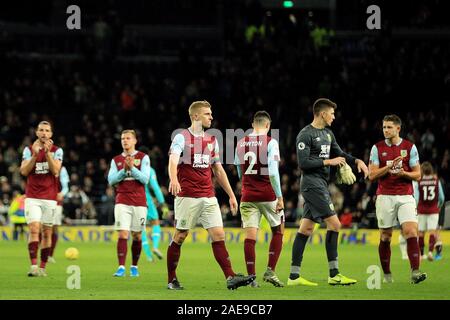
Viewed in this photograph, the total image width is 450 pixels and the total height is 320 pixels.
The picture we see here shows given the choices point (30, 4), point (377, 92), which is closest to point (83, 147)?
point (30, 4)

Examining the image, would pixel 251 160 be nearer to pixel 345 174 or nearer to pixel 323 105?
pixel 323 105

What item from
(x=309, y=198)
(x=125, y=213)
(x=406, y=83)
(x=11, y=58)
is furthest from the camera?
(x=11, y=58)

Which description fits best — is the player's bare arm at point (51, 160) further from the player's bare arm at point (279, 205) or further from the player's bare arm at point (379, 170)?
the player's bare arm at point (379, 170)

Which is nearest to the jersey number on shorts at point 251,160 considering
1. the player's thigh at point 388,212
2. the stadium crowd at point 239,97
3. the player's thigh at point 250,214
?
the player's thigh at point 250,214

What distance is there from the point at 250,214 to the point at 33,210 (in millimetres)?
3926

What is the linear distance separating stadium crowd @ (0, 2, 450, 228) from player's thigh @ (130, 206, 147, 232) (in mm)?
13522

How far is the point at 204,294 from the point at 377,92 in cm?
2094

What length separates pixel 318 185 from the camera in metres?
14.1

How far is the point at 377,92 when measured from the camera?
32.6 metres

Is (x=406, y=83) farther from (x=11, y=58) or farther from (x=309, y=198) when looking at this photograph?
(x=309, y=198)

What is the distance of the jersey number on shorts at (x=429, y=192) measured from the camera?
70.3 ft

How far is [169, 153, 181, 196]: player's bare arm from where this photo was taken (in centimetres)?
1255

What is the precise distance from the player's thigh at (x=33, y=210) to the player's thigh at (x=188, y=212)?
383 centimetres

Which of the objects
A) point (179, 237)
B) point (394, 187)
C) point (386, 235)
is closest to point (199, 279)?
point (179, 237)
